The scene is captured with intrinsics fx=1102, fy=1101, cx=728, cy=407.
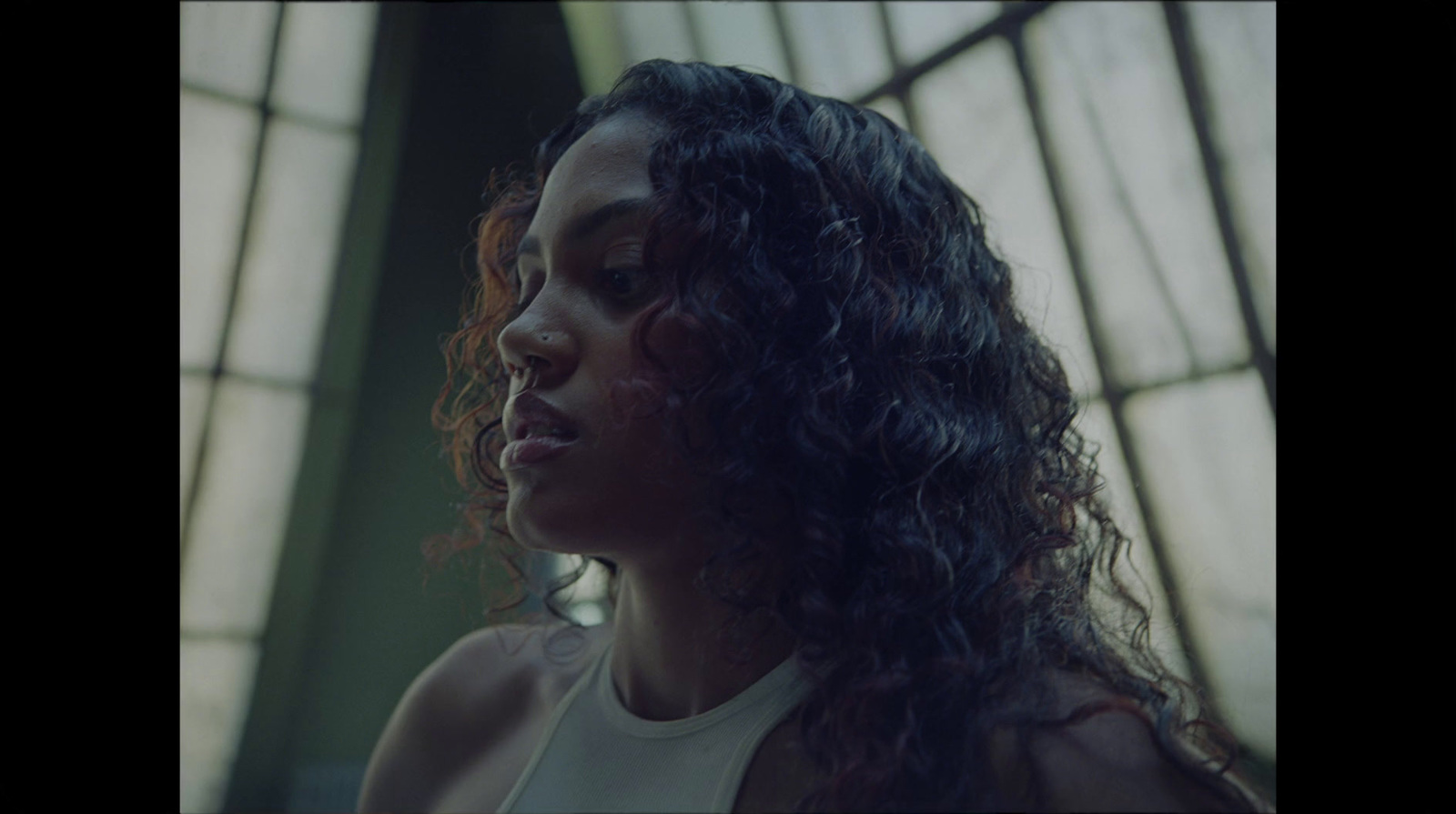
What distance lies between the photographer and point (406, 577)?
109 centimetres

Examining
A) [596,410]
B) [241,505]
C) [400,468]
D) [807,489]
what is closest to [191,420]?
[241,505]

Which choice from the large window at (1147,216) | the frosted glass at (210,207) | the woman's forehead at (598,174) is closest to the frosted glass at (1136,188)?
the large window at (1147,216)

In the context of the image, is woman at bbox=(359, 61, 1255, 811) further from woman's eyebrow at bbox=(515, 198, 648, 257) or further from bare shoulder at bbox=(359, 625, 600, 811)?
bare shoulder at bbox=(359, 625, 600, 811)

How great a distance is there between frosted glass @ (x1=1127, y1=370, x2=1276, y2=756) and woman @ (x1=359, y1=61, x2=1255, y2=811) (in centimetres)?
6

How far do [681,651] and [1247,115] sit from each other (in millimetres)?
635

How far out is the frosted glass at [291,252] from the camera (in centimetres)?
110

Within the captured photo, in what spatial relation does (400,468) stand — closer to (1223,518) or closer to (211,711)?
(211,711)

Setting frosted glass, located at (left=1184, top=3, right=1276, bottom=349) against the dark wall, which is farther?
the dark wall

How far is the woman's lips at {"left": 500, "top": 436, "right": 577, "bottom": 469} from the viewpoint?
78cm

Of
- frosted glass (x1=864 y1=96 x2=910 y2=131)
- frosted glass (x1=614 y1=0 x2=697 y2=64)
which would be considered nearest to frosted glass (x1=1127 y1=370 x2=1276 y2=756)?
frosted glass (x1=864 y1=96 x2=910 y2=131)

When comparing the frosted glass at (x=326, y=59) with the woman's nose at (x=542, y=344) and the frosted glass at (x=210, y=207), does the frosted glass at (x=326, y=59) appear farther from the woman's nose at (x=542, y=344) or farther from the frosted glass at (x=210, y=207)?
the woman's nose at (x=542, y=344)
